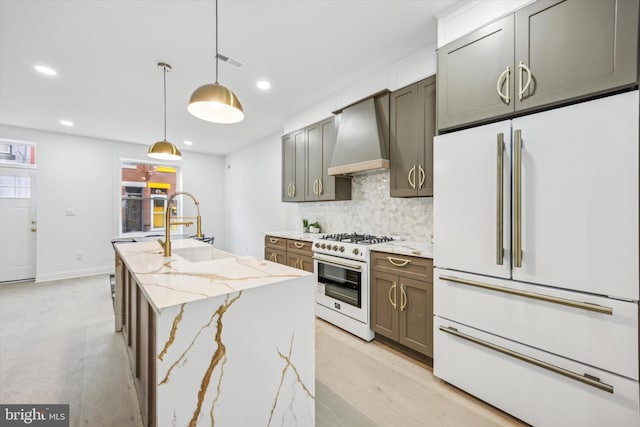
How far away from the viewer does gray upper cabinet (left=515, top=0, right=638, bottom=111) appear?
1.17m

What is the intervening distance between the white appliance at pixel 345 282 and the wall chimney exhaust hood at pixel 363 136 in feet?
2.51

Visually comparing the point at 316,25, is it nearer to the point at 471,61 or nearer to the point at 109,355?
the point at 471,61

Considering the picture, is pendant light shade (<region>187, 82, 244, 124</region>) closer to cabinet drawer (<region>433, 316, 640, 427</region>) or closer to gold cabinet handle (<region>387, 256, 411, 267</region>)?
gold cabinet handle (<region>387, 256, 411, 267</region>)

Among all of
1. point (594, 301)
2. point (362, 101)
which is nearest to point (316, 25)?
point (362, 101)

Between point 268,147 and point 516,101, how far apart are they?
4.10 metres

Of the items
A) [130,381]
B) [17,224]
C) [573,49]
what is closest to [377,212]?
[573,49]

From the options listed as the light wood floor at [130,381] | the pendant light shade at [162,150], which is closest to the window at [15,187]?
the light wood floor at [130,381]

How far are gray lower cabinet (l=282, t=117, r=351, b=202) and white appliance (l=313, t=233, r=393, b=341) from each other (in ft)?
2.14

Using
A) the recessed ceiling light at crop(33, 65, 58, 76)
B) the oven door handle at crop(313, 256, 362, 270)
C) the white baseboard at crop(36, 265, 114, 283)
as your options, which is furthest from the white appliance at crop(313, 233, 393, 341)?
the white baseboard at crop(36, 265, 114, 283)

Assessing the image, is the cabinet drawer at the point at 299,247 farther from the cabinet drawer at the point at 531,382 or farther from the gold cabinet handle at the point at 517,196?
the gold cabinet handle at the point at 517,196

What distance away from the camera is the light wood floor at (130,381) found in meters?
1.55

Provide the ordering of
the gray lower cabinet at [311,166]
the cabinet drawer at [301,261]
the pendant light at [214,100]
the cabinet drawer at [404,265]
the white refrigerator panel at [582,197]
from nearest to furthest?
the white refrigerator panel at [582,197] < the pendant light at [214,100] < the cabinet drawer at [404,265] < the cabinet drawer at [301,261] < the gray lower cabinet at [311,166]

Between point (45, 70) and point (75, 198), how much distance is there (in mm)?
3002

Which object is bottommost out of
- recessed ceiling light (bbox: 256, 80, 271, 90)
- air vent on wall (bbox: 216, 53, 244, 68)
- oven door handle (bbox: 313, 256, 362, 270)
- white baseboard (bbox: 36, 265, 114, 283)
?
white baseboard (bbox: 36, 265, 114, 283)
